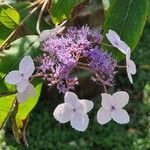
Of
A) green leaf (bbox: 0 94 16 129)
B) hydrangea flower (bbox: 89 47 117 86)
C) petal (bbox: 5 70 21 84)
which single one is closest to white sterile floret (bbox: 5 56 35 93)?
petal (bbox: 5 70 21 84)

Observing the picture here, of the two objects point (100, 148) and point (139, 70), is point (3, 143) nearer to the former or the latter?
point (100, 148)

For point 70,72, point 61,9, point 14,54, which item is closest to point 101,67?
point 70,72

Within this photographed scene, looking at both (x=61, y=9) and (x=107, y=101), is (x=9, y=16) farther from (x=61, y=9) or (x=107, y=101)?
(x=107, y=101)

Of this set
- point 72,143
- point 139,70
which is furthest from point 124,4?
point 139,70

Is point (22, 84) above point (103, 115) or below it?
above

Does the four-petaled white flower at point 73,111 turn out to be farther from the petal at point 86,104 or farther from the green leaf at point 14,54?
the green leaf at point 14,54

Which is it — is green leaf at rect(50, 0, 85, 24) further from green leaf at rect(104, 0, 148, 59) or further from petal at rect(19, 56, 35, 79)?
petal at rect(19, 56, 35, 79)

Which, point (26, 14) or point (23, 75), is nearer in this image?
point (23, 75)
